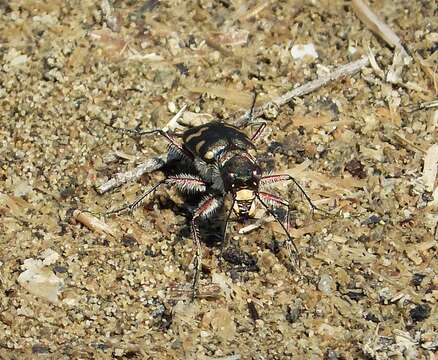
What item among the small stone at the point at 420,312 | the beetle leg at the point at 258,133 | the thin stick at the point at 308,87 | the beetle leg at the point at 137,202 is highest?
the thin stick at the point at 308,87

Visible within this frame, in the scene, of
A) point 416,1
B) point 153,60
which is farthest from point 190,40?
point 416,1

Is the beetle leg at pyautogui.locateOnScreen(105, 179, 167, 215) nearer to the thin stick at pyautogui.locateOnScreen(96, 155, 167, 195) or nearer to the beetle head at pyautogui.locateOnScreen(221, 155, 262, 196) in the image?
the thin stick at pyautogui.locateOnScreen(96, 155, 167, 195)

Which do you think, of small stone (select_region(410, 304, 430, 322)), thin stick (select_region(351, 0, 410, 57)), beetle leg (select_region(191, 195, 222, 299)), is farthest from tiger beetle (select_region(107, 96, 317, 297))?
thin stick (select_region(351, 0, 410, 57))

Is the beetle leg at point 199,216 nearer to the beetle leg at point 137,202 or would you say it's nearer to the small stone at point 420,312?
A: the beetle leg at point 137,202

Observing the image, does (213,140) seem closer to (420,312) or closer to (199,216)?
(199,216)

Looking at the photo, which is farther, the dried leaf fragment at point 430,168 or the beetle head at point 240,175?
the dried leaf fragment at point 430,168

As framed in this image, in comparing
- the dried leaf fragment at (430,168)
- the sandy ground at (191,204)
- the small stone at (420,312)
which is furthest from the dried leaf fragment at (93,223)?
the dried leaf fragment at (430,168)
